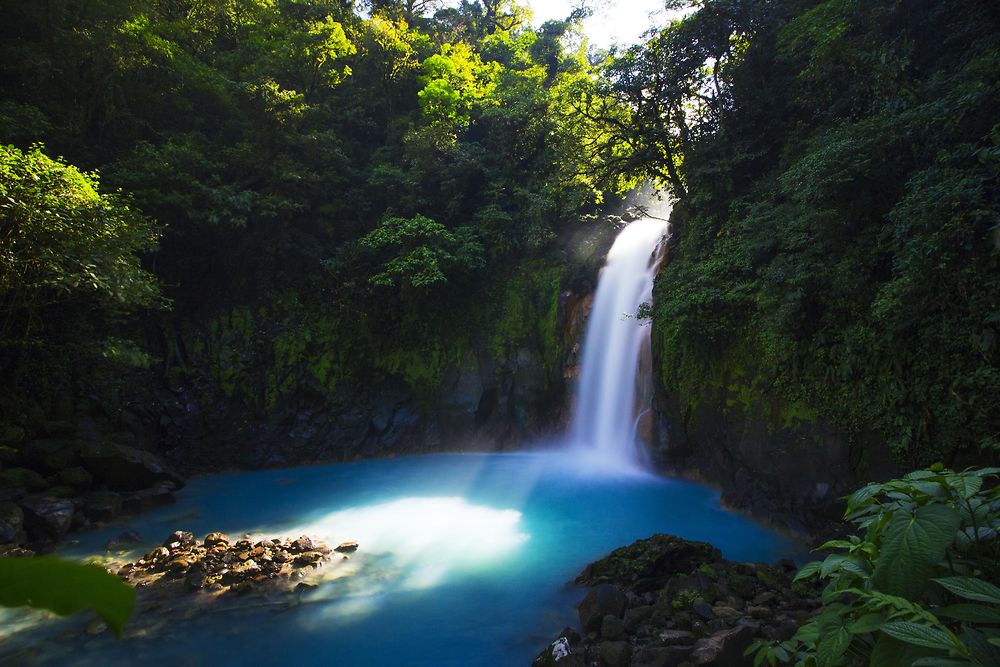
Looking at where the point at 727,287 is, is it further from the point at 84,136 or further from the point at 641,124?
the point at 84,136

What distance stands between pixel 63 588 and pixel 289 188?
1503 cm

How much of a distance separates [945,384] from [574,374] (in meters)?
8.38

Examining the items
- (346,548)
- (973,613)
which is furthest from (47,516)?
(973,613)

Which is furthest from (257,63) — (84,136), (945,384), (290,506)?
(945,384)

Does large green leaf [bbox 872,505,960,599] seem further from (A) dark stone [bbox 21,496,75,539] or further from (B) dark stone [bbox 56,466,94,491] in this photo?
(B) dark stone [bbox 56,466,94,491]

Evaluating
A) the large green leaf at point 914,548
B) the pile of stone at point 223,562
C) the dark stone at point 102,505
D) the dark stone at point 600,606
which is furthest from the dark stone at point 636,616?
the dark stone at point 102,505

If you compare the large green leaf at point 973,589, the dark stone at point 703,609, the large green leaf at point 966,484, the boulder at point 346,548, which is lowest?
the dark stone at point 703,609

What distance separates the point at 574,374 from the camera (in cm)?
1341

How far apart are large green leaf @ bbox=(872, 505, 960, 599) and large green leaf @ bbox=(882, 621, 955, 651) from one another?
0.72ft

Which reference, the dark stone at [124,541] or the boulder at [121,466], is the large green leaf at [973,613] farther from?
the boulder at [121,466]

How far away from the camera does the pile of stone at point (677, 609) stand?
170 inches

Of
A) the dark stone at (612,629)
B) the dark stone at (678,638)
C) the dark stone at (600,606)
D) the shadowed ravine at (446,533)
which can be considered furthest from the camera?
the shadowed ravine at (446,533)

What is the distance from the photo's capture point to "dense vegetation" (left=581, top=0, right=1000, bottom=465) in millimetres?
5469

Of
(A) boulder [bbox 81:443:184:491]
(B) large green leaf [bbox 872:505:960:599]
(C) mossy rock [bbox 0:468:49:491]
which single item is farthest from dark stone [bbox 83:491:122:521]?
(B) large green leaf [bbox 872:505:960:599]
